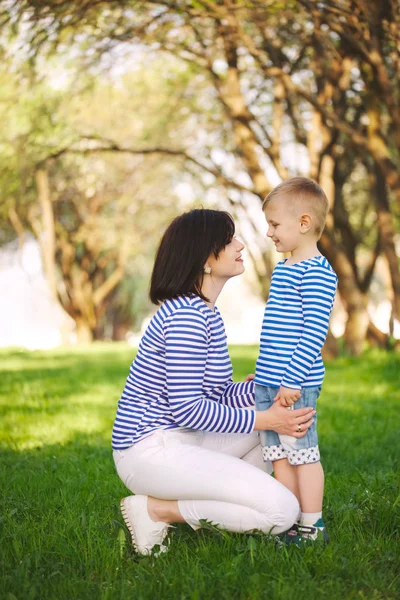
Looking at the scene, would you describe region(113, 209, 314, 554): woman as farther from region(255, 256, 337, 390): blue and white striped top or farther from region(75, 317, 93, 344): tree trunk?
region(75, 317, 93, 344): tree trunk

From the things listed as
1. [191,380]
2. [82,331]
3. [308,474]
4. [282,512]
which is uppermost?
[191,380]

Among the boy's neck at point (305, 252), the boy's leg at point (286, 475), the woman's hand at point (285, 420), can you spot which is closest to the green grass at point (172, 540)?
the boy's leg at point (286, 475)

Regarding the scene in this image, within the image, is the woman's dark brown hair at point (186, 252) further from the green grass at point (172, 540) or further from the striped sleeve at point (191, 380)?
the green grass at point (172, 540)

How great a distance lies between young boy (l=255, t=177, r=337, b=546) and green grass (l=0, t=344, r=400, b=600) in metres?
0.28

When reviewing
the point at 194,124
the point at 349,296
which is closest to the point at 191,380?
the point at 349,296

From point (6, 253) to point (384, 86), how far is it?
22.7 meters

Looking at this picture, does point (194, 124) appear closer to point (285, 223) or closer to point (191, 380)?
point (285, 223)

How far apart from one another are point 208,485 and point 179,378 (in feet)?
1.47

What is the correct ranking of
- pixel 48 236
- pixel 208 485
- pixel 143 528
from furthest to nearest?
1. pixel 48 236
2. pixel 143 528
3. pixel 208 485

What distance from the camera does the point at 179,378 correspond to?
10.1ft

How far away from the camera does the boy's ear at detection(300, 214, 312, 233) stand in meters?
3.37

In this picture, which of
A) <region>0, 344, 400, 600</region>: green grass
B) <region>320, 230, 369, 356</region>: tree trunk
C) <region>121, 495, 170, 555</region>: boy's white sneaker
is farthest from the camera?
<region>320, 230, 369, 356</region>: tree trunk

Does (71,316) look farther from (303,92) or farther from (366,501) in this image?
(366,501)

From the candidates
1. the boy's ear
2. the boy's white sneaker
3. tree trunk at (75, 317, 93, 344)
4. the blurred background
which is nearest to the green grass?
the boy's white sneaker
